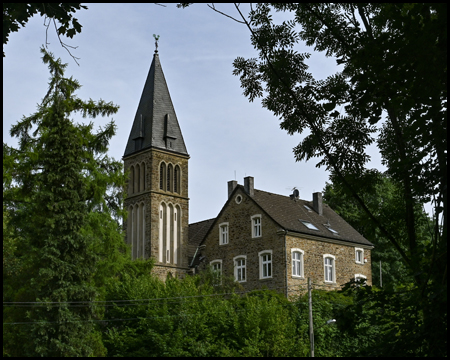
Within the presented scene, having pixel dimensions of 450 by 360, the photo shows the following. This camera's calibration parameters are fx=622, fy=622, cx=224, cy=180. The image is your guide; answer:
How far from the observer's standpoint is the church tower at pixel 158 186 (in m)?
41.8

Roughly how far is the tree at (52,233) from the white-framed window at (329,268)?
1623 centimetres

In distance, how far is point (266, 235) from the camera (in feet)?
120

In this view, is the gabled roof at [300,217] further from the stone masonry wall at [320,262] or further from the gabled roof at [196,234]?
the gabled roof at [196,234]

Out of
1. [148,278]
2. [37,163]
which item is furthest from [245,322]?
[37,163]

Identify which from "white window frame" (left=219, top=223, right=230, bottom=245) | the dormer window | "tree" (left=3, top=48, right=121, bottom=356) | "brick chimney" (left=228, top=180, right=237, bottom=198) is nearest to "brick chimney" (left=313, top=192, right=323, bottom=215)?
the dormer window

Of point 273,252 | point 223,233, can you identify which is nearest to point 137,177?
point 223,233

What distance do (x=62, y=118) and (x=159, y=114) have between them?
20.4 m

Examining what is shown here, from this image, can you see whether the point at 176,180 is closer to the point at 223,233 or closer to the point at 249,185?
the point at 223,233

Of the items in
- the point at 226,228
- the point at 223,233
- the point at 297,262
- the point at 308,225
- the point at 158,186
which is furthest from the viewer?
the point at 158,186

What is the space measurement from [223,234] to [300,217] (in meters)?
4.97

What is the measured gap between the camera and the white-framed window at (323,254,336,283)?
37656mm

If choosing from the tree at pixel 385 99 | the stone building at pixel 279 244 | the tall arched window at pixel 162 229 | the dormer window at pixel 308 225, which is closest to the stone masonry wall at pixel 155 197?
the tall arched window at pixel 162 229

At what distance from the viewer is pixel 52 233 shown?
23250 millimetres

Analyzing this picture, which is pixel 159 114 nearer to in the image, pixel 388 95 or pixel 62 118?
pixel 62 118
